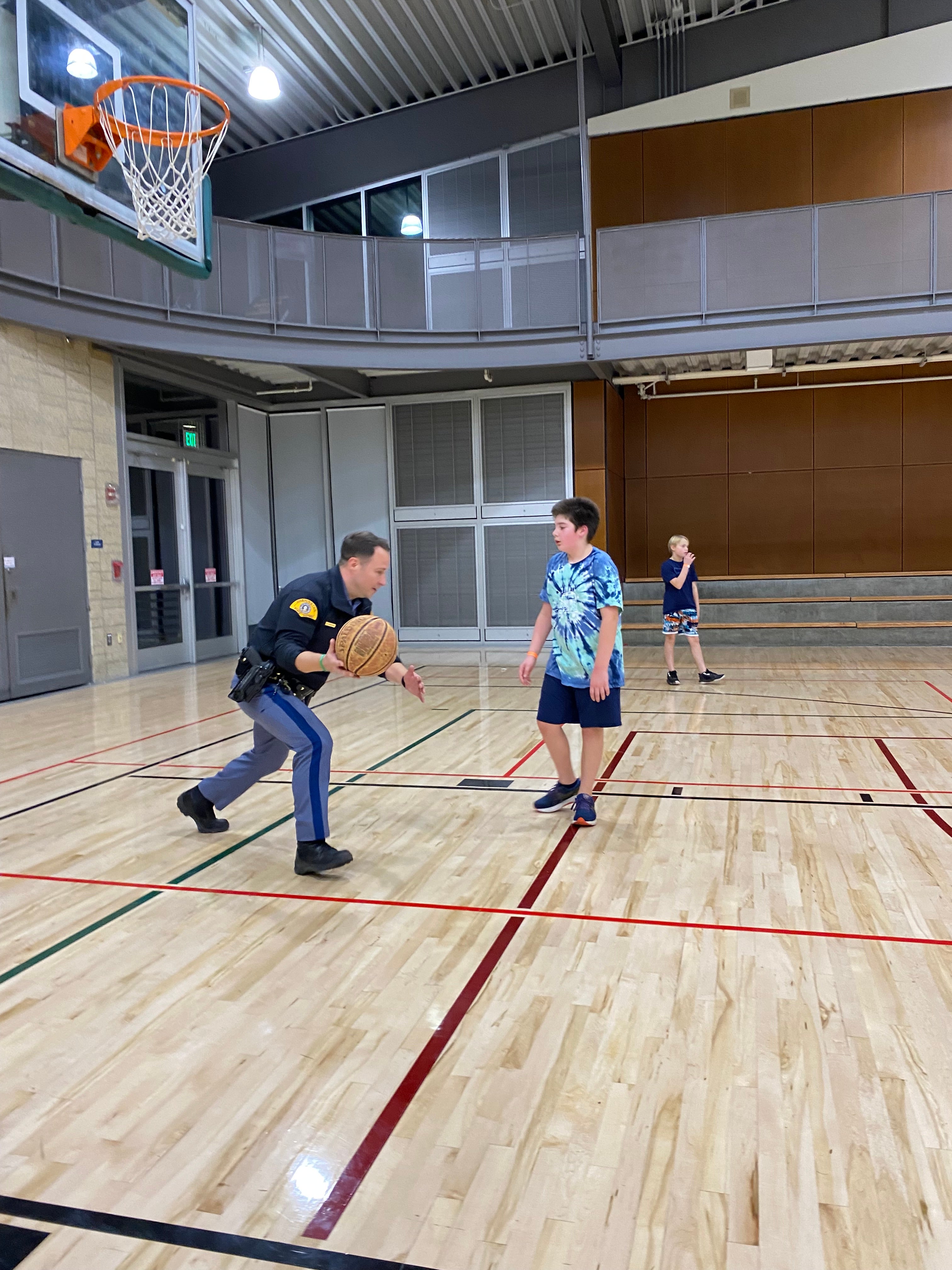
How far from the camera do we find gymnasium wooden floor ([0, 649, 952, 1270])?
201cm

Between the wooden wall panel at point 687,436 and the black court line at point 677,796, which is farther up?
the wooden wall panel at point 687,436

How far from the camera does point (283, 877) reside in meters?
4.29

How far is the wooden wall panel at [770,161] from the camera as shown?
1469cm

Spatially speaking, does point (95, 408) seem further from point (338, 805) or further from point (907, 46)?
point (907, 46)

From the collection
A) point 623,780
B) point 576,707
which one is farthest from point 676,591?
point 576,707

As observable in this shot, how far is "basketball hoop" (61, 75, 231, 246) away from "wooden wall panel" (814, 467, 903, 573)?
1179 centimetres

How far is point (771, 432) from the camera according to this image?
1620cm

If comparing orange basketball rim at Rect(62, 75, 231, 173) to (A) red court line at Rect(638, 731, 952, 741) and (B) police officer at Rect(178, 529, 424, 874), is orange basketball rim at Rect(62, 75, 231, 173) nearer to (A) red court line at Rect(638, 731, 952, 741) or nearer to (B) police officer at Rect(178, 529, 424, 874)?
(B) police officer at Rect(178, 529, 424, 874)

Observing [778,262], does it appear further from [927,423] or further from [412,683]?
[412,683]

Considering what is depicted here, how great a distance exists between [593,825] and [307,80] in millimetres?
12739

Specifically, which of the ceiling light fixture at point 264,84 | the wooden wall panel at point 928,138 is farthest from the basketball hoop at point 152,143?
the wooden wall panel at point 928,138

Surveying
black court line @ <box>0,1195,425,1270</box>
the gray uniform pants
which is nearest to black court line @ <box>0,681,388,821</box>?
the gray uniform pants

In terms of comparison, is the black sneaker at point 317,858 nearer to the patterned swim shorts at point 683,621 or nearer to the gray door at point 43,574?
the patterned swim shorts at point 683,621

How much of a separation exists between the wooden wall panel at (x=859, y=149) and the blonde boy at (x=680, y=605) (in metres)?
8.12
